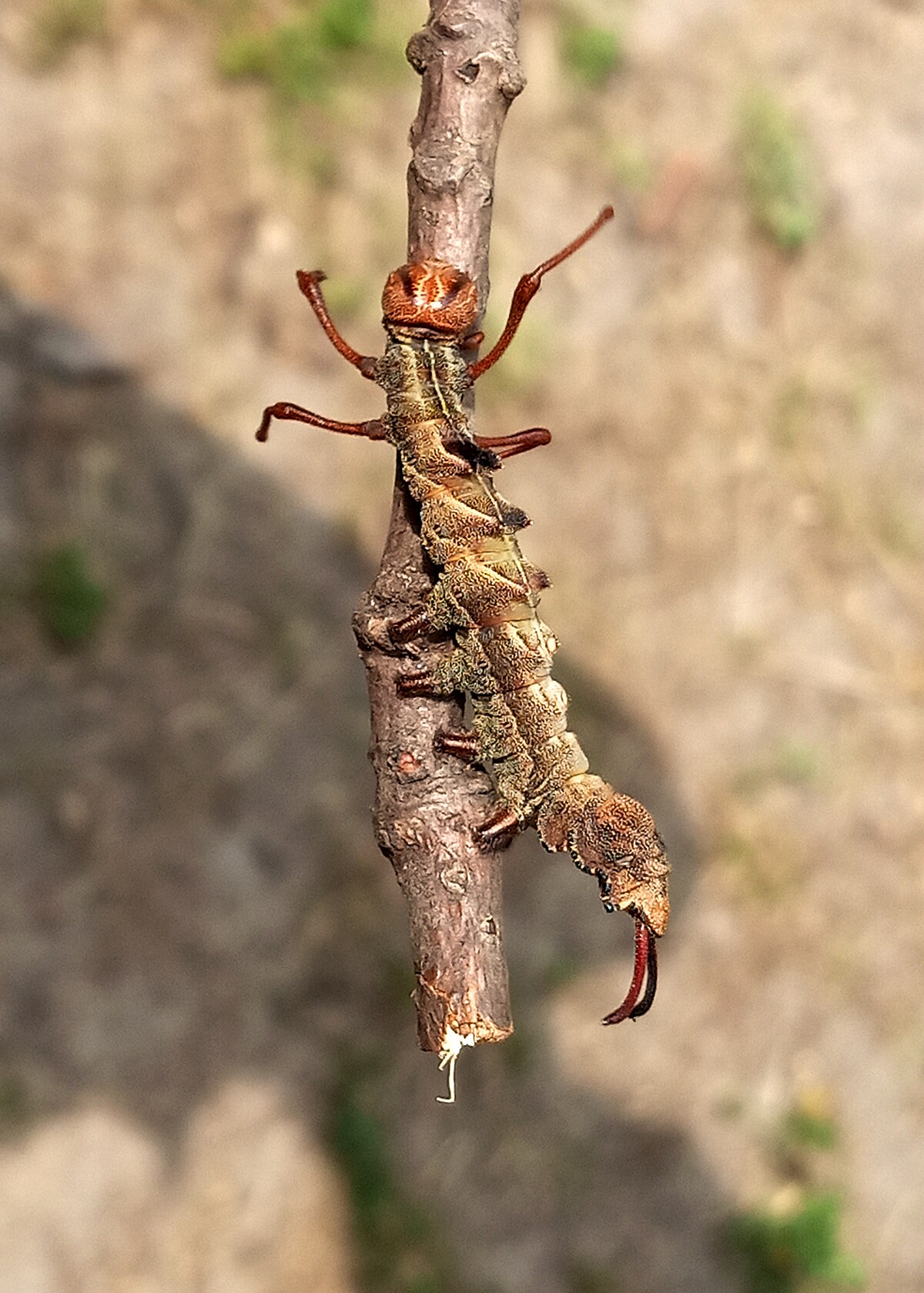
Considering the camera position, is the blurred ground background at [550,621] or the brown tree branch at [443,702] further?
the blurred ground background at [550,621]

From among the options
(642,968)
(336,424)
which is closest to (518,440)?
(336,424)

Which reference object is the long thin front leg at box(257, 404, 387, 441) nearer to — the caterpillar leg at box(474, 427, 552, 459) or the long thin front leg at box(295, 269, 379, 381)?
the long thin front leg at box(295, 269, 379, 381)

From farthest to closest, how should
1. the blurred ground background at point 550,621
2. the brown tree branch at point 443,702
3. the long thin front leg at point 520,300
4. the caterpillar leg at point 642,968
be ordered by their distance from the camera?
the blurred ground background at point 550,621
the long thin front leg at point 520,300
the brown tree branch at point 443,702
the caterpillar leg at point 642,968

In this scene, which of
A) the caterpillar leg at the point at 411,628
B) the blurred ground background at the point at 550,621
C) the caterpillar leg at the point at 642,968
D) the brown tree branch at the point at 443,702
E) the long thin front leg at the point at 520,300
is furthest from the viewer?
the blurred ground background at the point at 550,621

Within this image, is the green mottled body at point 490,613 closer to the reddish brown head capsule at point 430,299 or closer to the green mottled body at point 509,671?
the green mottled body at point 509,671

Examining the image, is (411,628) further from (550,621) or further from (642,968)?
(550,621)

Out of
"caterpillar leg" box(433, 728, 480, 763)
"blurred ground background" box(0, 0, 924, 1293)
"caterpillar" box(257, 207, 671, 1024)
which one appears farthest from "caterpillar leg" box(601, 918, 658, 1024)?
"blurred ground background" box(0, 0, 924, 1293)

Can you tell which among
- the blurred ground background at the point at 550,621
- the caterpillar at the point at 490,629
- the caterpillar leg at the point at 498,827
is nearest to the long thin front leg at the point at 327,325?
the caterpillar at the point at 490,629
